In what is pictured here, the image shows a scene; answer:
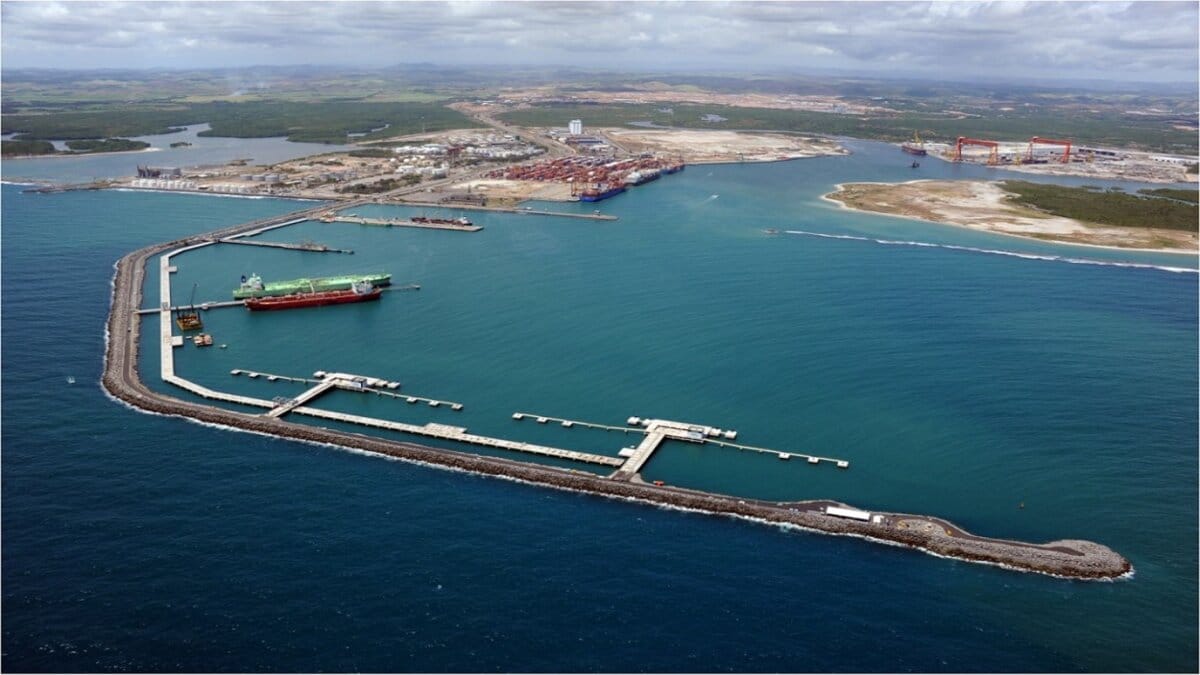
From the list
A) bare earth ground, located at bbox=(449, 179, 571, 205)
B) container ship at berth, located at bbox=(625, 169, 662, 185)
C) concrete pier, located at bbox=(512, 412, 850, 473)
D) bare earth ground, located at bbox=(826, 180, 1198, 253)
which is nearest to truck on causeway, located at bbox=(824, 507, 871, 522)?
concrete pier, located at bbox=(512, 412, 850, 473)

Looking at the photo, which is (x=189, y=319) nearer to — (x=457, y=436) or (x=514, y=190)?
(x=457, y=436)

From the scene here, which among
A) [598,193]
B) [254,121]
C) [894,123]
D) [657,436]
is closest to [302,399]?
[657,436]

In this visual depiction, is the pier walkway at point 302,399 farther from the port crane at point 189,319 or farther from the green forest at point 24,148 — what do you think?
the green forest at point 24,148

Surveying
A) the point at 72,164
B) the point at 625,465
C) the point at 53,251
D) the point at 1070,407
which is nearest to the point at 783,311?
the point at 1070,407

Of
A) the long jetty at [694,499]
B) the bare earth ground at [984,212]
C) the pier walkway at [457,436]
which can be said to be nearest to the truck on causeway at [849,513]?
the long jetty at [694,499]

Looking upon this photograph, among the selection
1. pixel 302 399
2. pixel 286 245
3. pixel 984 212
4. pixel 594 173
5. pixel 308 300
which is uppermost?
pixel 594 173

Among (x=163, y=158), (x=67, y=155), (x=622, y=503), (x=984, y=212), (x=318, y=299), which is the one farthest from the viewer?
(x=67, y=155)
